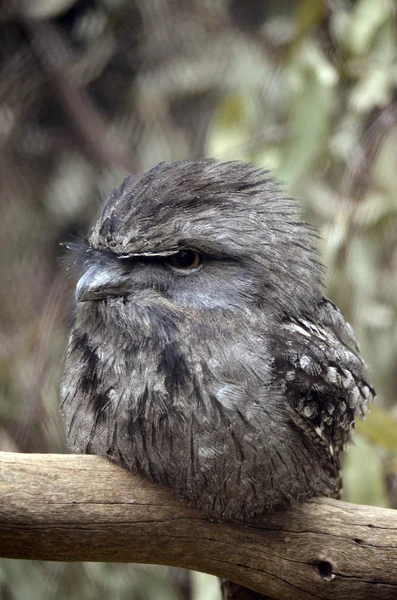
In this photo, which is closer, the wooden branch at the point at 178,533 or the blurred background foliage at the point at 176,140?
the wooden branch at the point at 178,533

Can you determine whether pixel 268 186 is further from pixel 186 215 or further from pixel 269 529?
pixel 269 529

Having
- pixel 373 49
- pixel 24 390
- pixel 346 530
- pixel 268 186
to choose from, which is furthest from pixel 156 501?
pixel 373 49

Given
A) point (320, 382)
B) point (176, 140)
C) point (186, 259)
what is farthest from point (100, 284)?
point (176, 140)

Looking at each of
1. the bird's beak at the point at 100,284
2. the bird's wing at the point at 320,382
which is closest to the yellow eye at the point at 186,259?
the bird's beak at the point at 100,284

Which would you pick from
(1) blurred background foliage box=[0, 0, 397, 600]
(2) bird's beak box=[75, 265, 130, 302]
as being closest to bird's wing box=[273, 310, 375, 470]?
(2) bird's beak box=[75, 265, 130, 302]

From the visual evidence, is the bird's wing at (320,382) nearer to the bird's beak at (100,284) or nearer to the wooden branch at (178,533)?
the wooden branch at (178,533)
